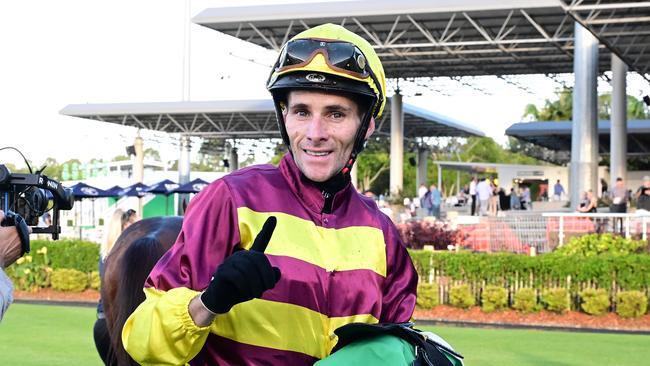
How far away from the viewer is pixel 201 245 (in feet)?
7.45

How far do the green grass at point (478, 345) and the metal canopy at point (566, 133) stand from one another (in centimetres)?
3036

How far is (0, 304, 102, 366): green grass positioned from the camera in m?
9.87

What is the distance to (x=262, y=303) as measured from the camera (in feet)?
7.51

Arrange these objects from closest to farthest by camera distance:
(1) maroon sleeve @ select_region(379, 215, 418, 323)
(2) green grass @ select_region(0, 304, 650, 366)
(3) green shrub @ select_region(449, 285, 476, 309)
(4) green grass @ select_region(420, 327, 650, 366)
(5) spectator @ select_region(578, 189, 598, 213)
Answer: (1) maroon sleeve @ select_region(379, 215, 418, 323), (2) green grass @ select_region(0, 304, 650, 366), (4) green grass @ select_region(420, 327, 650, 366), (3) green shrub @ select_region(449, 285, 476, 309), (5) spectator @ select_region(578, 189, 598, 213)

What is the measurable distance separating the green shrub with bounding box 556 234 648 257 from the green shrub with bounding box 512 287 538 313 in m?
1.28

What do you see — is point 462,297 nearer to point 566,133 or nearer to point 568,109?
point 566,133

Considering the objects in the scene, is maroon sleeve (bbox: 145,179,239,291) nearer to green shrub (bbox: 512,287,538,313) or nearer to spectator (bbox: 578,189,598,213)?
green shrub (bbox: 512,287,538,313)

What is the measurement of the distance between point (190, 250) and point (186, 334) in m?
0.23

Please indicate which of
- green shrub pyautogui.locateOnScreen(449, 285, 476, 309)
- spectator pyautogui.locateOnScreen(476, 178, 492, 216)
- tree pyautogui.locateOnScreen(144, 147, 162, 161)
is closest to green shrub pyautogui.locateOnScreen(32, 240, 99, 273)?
green shrub pyautogui.locateOnScreen(449, 285, 476, 309)

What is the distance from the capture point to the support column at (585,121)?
25.1 m

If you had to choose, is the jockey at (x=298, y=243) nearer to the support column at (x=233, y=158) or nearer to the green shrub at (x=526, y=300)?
the green shrub at (x=526, y=300)

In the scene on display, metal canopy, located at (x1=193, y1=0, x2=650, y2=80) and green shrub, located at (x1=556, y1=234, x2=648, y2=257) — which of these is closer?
green shrub, located at (x1=556, y1=234, x2=648, y2=257)

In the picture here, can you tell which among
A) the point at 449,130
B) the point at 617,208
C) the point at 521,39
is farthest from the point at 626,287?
the point at 449,130

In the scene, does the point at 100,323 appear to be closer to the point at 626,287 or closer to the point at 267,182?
the point at 267,182
